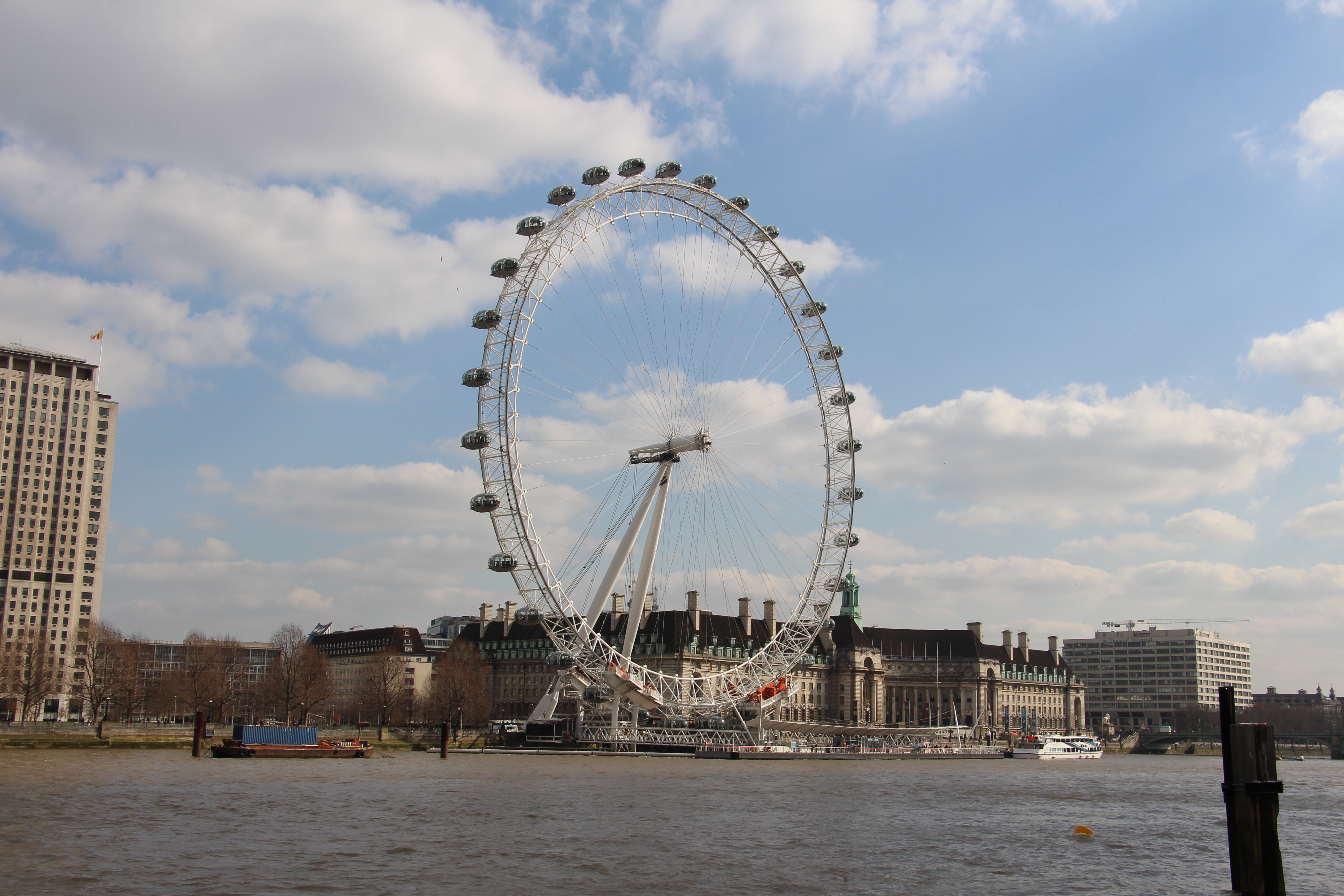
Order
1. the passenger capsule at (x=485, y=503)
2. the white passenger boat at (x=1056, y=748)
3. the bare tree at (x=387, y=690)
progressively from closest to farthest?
the passenger capsule at (x=485, y=503) → the bare tree at (x=387, y=690) → the white passenger boat at (x=1056, y=748)

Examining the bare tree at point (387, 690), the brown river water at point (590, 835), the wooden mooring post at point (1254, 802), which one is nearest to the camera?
the wooden mooring post at point (1254, 802)

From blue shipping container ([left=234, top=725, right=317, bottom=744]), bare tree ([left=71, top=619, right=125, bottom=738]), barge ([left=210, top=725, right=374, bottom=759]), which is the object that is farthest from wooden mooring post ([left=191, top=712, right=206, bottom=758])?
bare tree ([left=71, top=619, right=125, bottom=738])

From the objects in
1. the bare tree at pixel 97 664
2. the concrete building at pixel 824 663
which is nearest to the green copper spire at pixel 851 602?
the concrete building at pixel 824 663

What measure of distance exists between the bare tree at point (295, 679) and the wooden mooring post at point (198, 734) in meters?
34.6

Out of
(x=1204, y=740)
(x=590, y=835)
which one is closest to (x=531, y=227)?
(x=590, y=835)

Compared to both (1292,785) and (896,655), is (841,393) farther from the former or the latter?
(896,655)

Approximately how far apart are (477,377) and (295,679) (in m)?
59.8

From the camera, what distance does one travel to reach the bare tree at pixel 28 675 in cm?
11056

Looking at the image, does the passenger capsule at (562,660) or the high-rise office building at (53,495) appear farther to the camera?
the high-rise office building at (53,495)

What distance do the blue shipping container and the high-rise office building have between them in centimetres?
7767

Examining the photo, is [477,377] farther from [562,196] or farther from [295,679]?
[295,679]

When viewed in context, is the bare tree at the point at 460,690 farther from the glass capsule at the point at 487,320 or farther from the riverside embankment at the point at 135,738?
the glass capsule at the point at 487,320

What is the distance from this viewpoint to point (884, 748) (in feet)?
387

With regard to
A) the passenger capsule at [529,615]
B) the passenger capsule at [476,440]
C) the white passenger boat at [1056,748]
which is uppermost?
the passenger capsule at [476,440]
